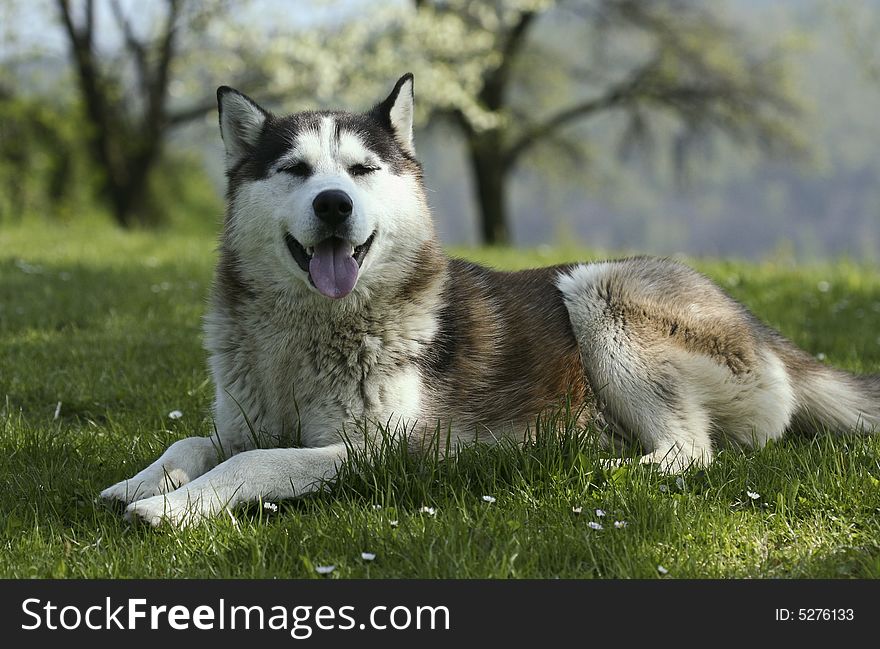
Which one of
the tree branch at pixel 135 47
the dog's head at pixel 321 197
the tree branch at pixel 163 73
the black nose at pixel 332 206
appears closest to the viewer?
the black nose at pixel 332 206

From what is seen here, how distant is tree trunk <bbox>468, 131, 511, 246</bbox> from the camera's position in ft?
82.9

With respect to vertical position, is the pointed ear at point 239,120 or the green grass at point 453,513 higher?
the pointed ear at point 239,120

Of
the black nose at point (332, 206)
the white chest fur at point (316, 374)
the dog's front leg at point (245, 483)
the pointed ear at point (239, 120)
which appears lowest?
the dog's front leg at point (245, 483)

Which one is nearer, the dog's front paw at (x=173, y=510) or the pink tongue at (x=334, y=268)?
the dog's front paw at (x=173, y=510)

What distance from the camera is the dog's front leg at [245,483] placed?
3.64 m

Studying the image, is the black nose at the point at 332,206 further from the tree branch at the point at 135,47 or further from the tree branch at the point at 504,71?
the tree branch at the point at 504,71

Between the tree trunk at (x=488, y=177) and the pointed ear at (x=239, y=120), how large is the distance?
2050 cm

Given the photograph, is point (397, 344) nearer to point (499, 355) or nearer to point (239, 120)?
point (499, 355)

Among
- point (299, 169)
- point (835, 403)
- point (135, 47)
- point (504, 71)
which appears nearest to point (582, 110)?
point (504, 71)

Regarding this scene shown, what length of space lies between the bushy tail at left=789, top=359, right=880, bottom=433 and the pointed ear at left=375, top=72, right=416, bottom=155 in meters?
2.34

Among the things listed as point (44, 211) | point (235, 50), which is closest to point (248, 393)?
point (235, 50)

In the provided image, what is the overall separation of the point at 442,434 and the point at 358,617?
1.39 m

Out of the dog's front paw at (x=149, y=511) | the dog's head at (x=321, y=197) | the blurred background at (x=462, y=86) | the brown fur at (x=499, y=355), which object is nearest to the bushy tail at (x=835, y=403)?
the brown fur at (x=499, y=355)

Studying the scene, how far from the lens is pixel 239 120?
4543mm
